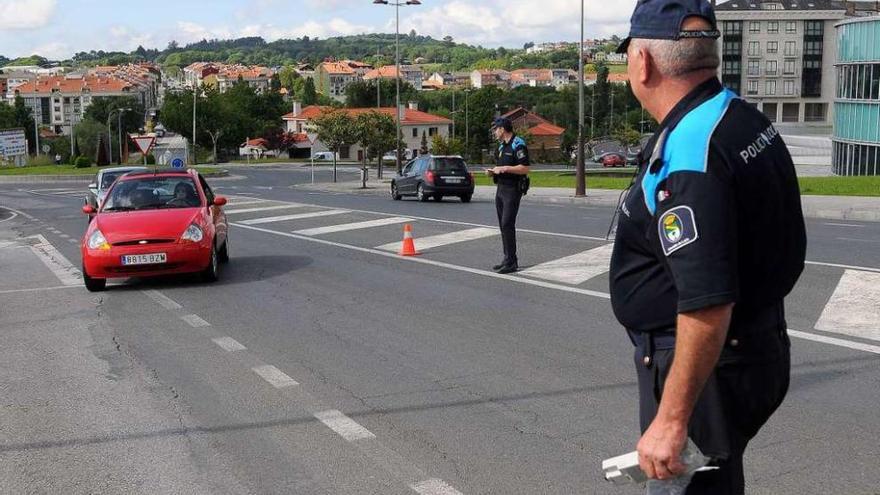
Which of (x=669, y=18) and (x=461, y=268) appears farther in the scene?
(x=461, y=268)

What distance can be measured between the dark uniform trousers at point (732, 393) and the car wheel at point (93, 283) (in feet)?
35.7

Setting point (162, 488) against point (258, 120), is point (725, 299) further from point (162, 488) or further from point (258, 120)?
point (258, 120)

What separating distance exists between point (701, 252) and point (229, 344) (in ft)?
22.4

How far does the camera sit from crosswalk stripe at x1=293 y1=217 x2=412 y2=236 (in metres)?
19.8

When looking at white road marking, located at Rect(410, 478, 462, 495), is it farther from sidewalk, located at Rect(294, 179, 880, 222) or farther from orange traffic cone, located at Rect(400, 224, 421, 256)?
sidewalk, located at Rect(294, 179, 880, 222)

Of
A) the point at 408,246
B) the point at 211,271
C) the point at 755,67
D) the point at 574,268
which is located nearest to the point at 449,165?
the point at 408,246

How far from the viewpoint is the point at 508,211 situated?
12.8 m

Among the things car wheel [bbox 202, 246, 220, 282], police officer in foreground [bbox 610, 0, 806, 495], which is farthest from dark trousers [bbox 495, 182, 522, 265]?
police officer in foreground [bbox 610, 0, 806, 495]

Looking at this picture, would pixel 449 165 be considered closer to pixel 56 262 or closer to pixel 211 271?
pixel 56 262

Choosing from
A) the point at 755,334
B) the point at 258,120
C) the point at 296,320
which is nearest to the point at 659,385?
the point at 755,334

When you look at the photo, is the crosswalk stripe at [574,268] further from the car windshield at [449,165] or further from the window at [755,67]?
the window at [755,67]

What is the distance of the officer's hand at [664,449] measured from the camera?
8.85 feet

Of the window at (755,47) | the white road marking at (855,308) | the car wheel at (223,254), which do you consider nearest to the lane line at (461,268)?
the white road marking at (855,308)

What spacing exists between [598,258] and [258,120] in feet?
410
